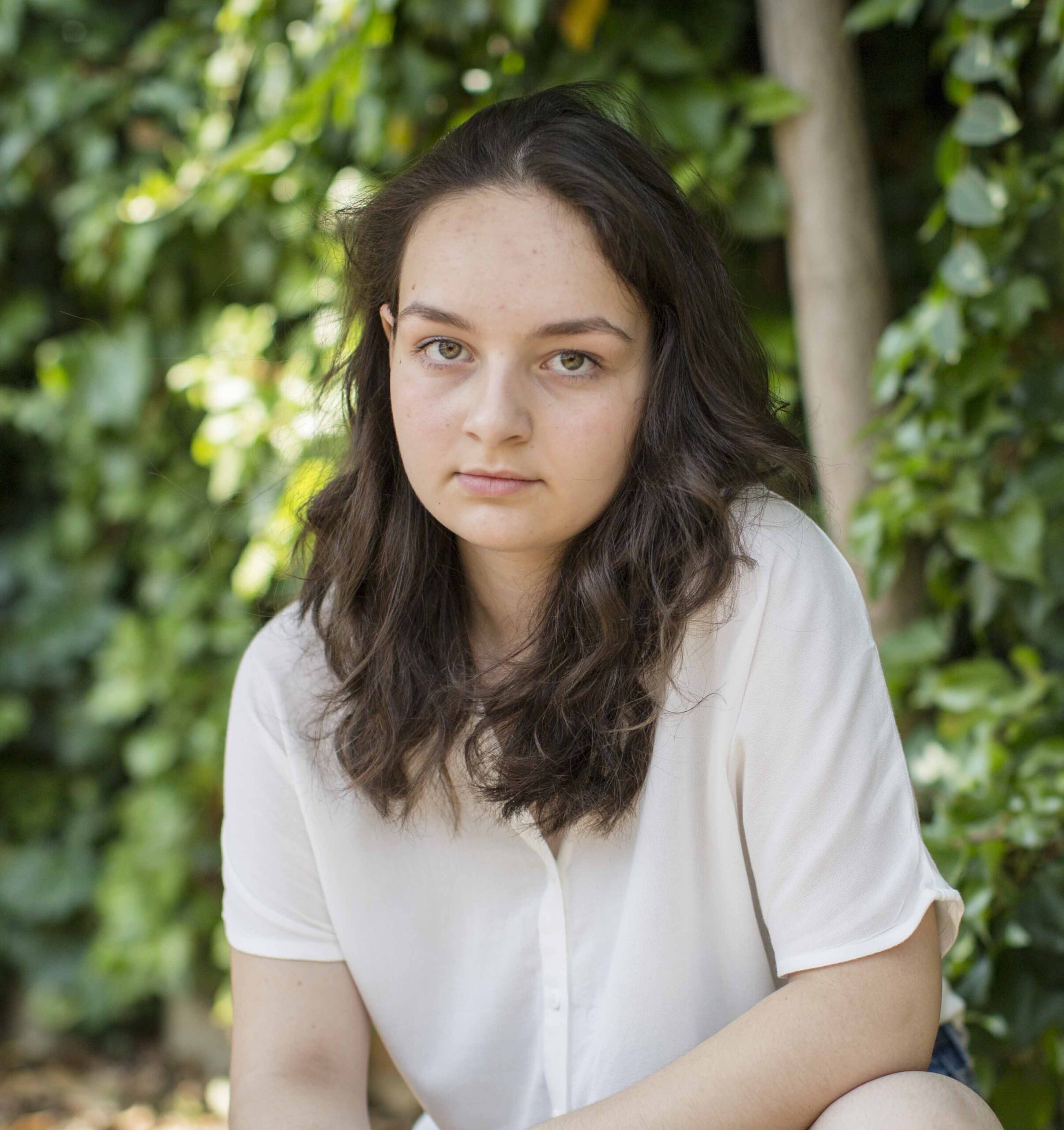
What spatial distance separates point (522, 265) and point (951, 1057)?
3.01ft

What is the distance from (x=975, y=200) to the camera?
1.69 m

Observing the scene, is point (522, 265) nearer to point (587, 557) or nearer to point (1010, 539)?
point (587, 557)

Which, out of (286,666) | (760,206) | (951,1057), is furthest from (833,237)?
(951,1057)

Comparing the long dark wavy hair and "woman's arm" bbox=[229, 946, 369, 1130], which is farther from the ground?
the long dark wavy hair

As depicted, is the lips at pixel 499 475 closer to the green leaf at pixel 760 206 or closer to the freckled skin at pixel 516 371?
the freckled skin at pixel 516 371

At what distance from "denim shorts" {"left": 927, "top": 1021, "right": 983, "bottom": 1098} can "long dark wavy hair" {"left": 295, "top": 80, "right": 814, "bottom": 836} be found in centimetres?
42

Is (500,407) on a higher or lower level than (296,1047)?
higher

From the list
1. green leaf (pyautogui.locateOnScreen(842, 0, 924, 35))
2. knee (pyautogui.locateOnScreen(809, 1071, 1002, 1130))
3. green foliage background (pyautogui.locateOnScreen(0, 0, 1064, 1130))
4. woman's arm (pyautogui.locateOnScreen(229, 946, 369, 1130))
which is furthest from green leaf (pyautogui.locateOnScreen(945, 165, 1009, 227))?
woman's arm (pyautogui.locateOnScreen(229, 946, 369, 1130))

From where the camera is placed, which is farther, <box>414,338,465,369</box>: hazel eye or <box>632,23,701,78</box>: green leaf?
<box>632,23,701,78</box>: green leaf

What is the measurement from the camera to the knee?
1.02 meters

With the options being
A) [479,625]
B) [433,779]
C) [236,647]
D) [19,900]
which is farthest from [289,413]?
[19,900]

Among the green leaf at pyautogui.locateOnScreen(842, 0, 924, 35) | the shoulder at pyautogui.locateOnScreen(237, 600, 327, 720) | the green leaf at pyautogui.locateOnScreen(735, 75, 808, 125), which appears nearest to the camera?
the shoulder at pyautogui.locateOnScreen(237, 600, 327, 720)

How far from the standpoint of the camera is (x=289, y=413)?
2.21m

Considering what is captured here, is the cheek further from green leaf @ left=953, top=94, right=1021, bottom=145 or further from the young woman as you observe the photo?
green leaf @ left=953, top=94, right=1021, bottom=145
